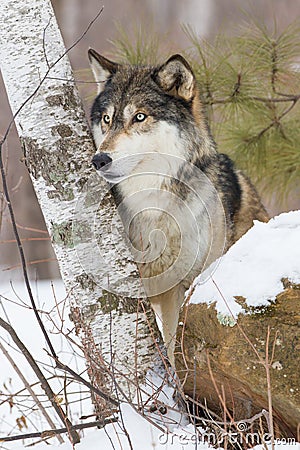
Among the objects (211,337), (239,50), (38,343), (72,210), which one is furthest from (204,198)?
(38,343)

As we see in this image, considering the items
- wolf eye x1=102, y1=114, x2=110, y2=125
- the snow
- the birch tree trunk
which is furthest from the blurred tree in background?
the snow

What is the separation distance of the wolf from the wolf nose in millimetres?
244

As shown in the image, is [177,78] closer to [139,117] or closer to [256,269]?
[139,117]

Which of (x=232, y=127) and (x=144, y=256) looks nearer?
(x=144, y=256)

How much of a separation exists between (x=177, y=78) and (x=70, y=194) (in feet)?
2.87

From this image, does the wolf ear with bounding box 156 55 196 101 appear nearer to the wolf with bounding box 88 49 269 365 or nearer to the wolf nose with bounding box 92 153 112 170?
the wolf with bounding box 88 49 269 365

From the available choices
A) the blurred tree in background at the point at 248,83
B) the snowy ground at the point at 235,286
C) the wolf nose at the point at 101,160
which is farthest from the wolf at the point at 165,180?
the blurred tree in background at the point at 248,83

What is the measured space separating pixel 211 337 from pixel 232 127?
2.79 m

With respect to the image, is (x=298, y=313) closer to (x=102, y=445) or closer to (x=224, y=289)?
(x=224, y=289)

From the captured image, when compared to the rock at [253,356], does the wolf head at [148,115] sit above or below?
above

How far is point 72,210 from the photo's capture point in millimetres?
2670

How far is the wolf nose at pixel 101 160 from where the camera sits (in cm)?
270

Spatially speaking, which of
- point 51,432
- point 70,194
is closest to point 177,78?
point 70,194

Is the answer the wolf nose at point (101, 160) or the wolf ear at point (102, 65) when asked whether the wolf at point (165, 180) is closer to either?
the wolf ear at point (102, 65)
